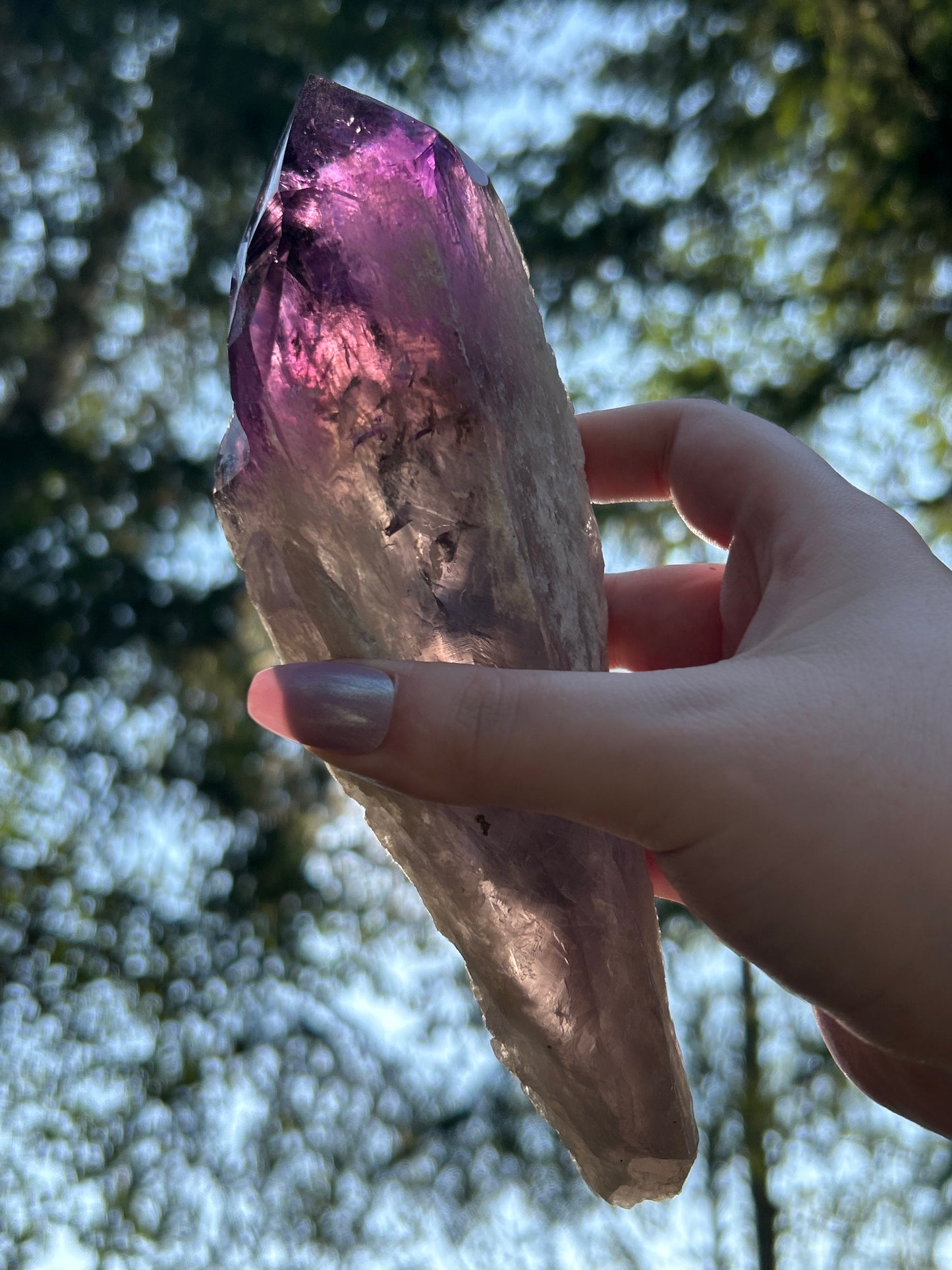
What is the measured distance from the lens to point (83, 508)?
423 cm

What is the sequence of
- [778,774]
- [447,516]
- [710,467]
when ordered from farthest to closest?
1. [710,467]
2. [447,516]
3. [778,774]

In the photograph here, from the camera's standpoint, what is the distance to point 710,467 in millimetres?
1418

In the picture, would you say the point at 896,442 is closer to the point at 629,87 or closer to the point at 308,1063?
the point at 629,87

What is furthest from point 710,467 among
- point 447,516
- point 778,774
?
point 778,774

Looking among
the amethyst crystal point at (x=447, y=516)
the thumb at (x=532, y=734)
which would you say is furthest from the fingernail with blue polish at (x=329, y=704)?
the amethyst crystal point at (x=447, y=516)

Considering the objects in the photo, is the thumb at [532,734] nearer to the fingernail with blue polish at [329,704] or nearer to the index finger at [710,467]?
the fingernail with blue polish at [329,704]

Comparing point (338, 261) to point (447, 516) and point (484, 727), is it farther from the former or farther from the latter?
point (484, 727)

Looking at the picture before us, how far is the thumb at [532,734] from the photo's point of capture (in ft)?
3.02

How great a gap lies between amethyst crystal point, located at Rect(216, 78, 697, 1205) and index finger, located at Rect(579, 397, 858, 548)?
0.23m

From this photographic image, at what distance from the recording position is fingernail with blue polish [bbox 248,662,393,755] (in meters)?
0.95

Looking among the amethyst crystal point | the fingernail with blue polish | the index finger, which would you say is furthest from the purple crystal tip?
the index finger

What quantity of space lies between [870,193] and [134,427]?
10.1 feet

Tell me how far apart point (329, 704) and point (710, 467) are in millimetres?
711

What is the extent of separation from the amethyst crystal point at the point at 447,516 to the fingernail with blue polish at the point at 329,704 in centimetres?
15
